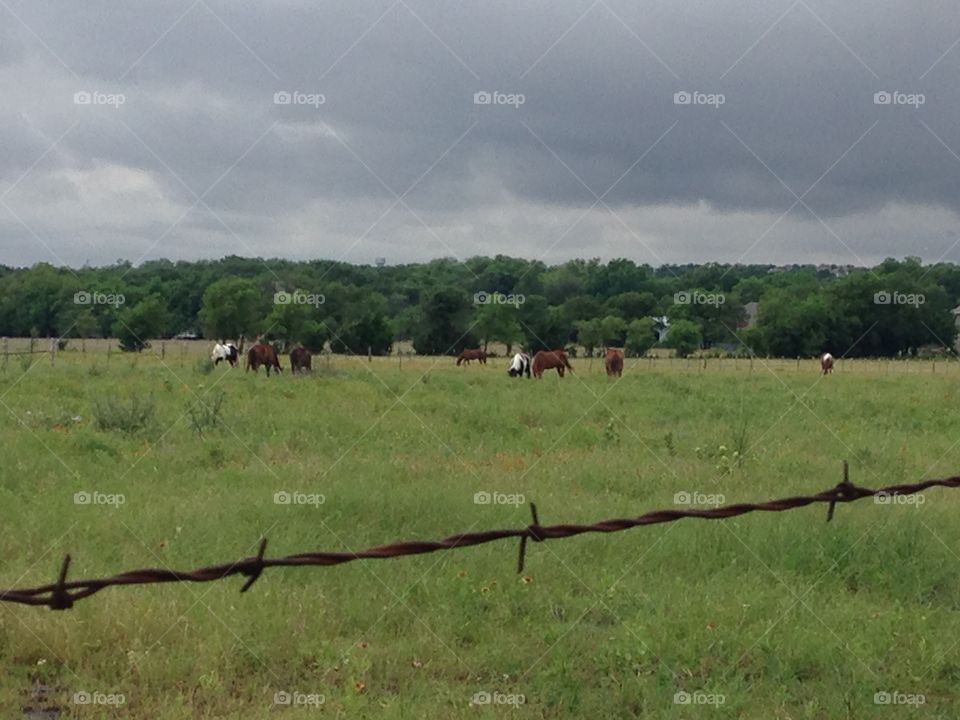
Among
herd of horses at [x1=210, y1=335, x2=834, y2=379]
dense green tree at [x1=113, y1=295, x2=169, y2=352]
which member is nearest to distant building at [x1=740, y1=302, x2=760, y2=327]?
herd of horses at [x1=210, y1=335, x2=834, y2=379]

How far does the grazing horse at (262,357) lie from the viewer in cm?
2423

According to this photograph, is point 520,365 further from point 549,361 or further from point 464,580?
point 464,580

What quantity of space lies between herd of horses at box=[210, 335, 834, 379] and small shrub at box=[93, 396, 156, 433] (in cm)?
1162

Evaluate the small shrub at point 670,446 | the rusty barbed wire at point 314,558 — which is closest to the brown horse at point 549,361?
the small shrub at point 670,446

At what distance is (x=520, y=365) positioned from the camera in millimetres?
28734

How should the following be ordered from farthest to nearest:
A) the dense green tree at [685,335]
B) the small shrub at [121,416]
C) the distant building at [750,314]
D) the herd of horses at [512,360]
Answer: the herd of horses at [512,360]
the distant building at [750,314]
the dense green tree at [685,335]
the small shrub at [121,416]

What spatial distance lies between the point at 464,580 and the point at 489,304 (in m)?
16.5

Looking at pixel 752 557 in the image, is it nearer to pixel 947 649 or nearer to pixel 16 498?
pixel 947 649

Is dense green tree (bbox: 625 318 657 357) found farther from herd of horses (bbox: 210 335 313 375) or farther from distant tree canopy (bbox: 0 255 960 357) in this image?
herd of horses (bbox: 210 335 313 375)

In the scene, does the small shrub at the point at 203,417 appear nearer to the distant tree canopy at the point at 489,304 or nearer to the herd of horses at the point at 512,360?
the distant tree canopy at the point at 489,304

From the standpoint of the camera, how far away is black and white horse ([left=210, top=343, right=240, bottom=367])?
2612 centimetres

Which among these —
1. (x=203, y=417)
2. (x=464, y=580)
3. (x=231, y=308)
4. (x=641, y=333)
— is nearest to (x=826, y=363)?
(x=641, y=333)

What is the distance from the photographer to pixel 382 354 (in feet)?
80.4

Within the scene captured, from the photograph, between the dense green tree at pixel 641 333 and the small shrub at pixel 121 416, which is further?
the dense green tree at pixel 641 333
